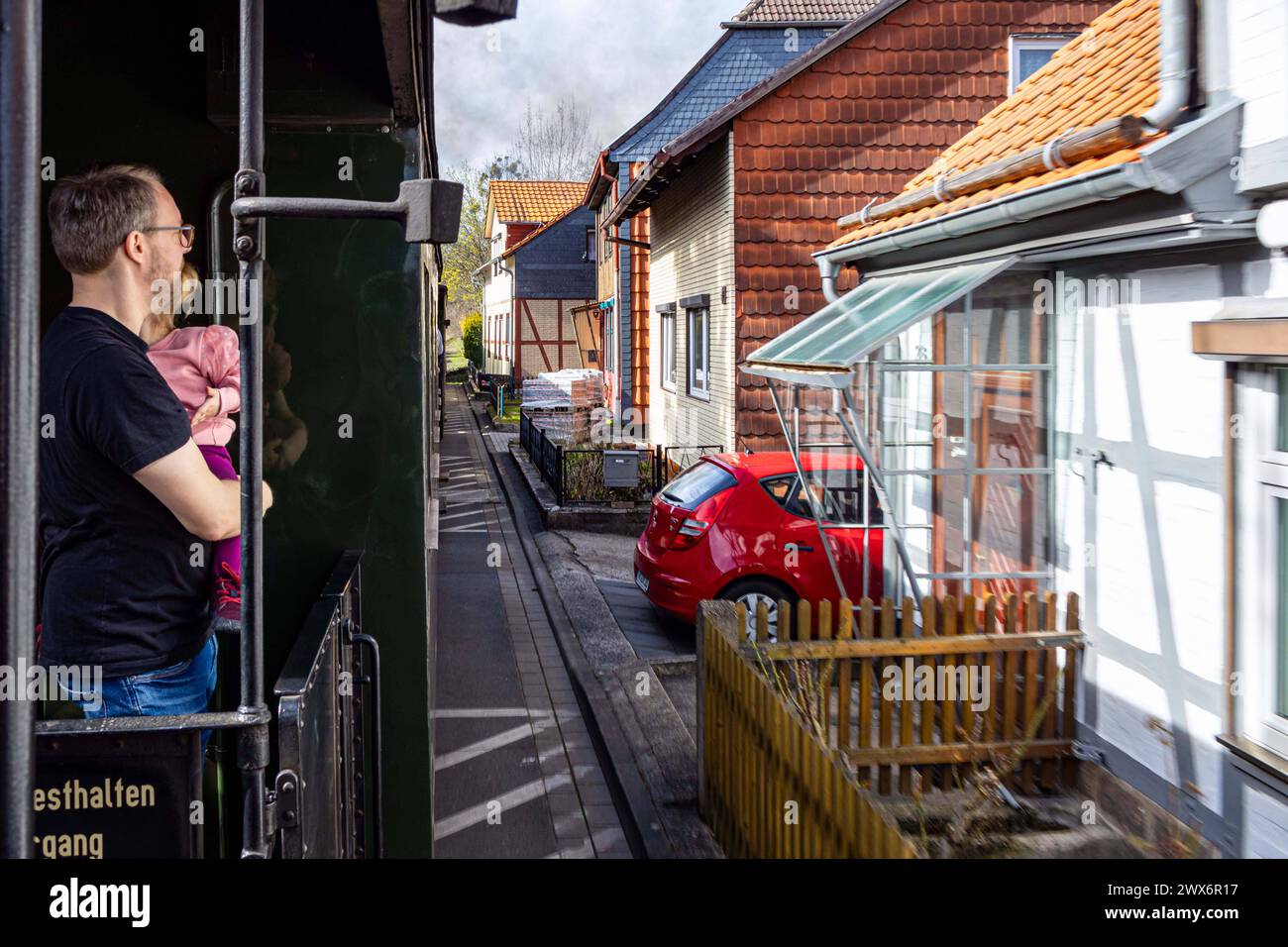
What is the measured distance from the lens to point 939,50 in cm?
1560

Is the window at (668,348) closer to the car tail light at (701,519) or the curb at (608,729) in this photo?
the curb at (608,729)

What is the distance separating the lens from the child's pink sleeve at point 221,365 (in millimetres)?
2900

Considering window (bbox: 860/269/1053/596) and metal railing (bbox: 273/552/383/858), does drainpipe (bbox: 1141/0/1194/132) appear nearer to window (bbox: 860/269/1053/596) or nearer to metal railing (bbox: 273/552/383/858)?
window (bbox: 860/269/1053/596)

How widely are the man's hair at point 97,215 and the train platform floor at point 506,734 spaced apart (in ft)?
13.6

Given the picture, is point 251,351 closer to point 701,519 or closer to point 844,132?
point 701,519

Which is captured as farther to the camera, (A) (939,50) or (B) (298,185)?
(A) (939,50)

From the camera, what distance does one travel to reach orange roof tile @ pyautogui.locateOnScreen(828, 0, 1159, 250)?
6.52m

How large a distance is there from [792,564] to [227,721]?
8181 mm

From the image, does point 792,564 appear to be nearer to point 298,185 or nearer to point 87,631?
point 298,185

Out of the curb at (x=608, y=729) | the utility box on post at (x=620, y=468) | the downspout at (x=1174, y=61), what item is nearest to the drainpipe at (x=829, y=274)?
the curb at (x=608, y=729)

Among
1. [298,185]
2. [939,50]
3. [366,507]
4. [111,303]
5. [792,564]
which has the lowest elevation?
[792,564]

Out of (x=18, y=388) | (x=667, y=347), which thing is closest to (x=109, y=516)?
(x=18, y=388)
